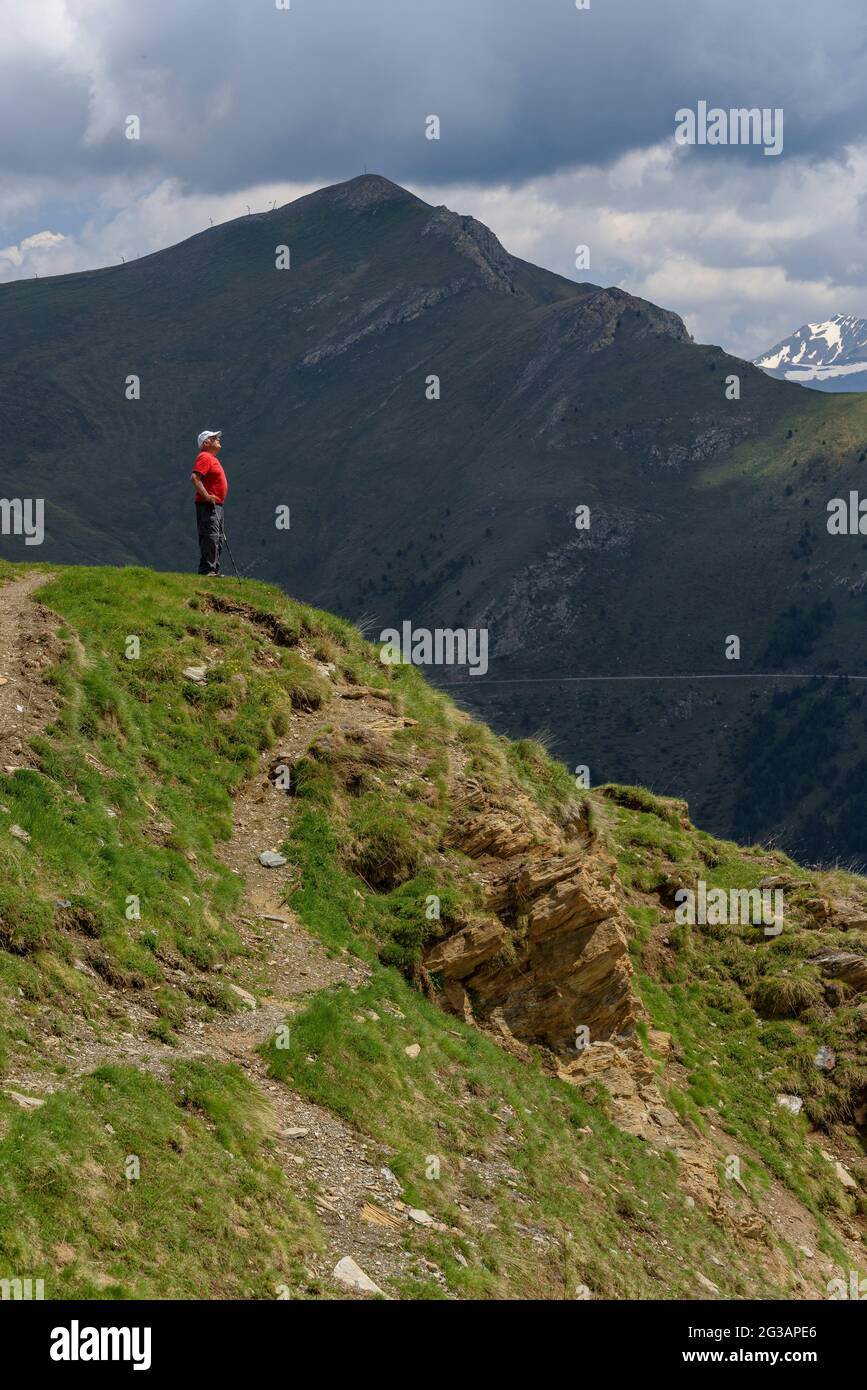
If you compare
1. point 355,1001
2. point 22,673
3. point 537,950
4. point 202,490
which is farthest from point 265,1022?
point 202,490

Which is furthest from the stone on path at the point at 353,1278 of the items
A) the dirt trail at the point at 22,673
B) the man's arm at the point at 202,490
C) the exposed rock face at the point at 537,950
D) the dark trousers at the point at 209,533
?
the man's arm at the point at 202,490

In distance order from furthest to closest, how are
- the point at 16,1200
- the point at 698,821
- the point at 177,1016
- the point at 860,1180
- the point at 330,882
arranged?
1. the point at 698,821
2. the point at 860,1180
3. the point at 330,882
4. the point at 177,1016
5. the point at 16,1200

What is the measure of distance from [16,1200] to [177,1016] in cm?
413

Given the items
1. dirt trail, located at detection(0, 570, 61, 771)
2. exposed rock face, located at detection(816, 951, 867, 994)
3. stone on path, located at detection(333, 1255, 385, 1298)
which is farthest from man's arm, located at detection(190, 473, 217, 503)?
stone on path, located at detection(333, 1255, 385, 1298)

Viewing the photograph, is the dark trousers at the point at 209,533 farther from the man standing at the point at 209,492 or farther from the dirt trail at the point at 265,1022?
the dirt trail at the point at 265,1022

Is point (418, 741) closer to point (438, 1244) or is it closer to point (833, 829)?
point (438, 1244)

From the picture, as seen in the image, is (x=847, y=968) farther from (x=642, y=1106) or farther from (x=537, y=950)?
(x=537, y=950)

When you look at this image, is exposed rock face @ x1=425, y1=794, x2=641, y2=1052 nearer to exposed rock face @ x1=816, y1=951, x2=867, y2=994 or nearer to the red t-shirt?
exposed rock face @ x1=816, y1=951, x2=867, y2=994

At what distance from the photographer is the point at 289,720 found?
63.3ft

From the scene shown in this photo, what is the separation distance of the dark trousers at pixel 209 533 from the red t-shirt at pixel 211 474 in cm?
21

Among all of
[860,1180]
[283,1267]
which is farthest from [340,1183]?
[860,1180]

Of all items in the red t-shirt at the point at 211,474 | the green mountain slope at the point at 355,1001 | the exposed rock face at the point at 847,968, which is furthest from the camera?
the red t-shirt at the point at 211,474

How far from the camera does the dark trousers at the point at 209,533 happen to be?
2175 cm

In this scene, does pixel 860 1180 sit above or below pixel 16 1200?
below
